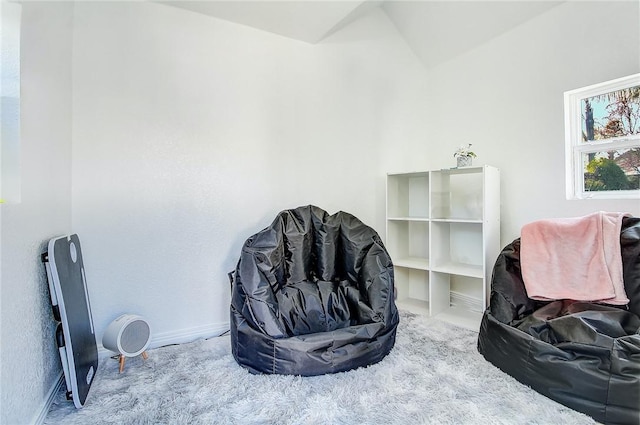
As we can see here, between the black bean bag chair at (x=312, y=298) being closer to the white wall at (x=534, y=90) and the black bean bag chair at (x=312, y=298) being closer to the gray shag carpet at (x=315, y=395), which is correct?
the gray shag carpet at (x=315, y=395)

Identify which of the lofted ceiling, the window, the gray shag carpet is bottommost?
the gray shag carpet

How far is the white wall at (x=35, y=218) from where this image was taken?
1074 mm

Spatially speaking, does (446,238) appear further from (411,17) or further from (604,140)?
(411,17)

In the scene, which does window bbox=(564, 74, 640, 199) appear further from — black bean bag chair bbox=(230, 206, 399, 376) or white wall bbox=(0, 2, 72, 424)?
white wall bbox=(0, 2, 72, 424)

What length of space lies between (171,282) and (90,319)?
0.47m

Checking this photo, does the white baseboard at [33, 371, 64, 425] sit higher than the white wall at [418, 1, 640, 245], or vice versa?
the white wall at [418, 1, 640, 245]

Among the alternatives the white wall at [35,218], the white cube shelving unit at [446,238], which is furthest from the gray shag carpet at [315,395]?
the white cube shelving unit at [446,238]

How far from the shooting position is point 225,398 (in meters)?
1.46

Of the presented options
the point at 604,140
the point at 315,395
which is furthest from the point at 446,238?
the point at 315,395

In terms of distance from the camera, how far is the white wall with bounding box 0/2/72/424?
1.07 metres

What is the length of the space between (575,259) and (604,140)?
1.10m

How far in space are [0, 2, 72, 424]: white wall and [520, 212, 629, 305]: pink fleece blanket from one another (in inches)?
92.0

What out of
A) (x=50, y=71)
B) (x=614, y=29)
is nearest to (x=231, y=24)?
(x=50, y=71)

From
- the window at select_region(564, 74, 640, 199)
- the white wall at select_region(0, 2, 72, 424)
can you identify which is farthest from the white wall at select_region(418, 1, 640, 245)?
the white wall at select_region(0, 2, 72, 424)
